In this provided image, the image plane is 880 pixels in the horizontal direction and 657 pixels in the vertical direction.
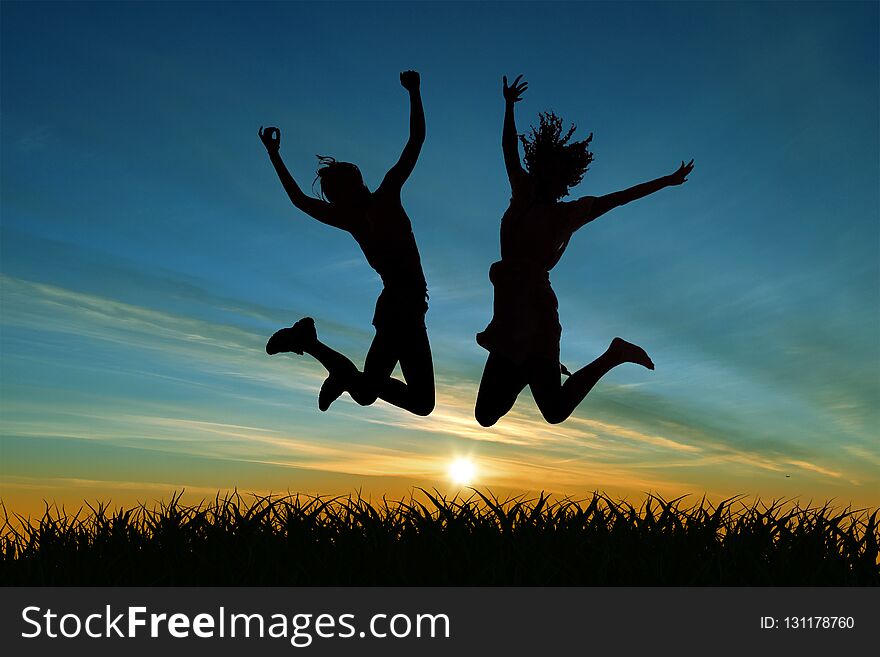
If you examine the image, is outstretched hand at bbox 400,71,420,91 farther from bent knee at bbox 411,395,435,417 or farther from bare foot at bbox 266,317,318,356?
bent knee at bbox 411,395,435,417

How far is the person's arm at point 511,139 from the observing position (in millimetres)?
6637

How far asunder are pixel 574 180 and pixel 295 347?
3.08 m

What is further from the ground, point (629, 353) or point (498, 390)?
point (629, 353)

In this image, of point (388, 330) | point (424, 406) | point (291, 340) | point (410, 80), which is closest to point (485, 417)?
point (424, 406)

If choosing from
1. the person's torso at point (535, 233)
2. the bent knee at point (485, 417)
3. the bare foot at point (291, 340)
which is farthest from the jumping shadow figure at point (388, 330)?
the person's torso at point (535, 233)

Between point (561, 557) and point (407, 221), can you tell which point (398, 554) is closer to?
point (561, 557)

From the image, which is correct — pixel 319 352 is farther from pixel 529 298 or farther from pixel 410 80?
pixel 410 80

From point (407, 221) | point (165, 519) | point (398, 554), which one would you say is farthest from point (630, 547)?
point (165, 519)

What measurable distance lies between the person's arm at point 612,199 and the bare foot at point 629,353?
1200 millimetres

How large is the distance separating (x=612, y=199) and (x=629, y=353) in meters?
1.45

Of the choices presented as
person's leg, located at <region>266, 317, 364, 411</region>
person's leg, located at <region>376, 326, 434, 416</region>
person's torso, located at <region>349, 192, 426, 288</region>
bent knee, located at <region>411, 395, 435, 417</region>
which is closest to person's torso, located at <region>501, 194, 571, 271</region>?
person's torso, located at <region>349, 192, 426, 288</region>

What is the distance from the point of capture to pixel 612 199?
7020 mm

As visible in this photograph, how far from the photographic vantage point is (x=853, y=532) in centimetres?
656

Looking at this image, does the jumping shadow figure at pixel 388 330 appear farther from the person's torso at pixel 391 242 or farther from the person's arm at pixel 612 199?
the person's arm at pixel 612 199
